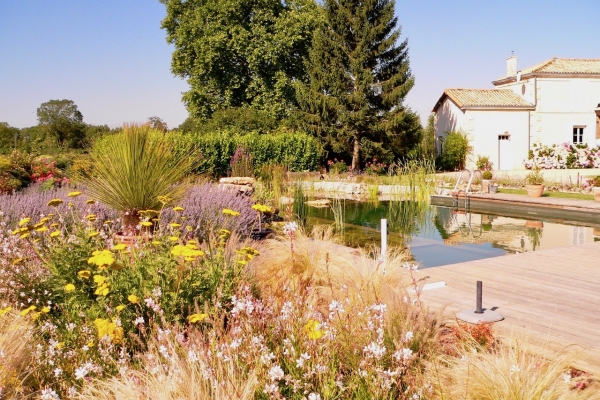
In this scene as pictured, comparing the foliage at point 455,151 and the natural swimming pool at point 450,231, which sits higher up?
the foliage at point 455,151

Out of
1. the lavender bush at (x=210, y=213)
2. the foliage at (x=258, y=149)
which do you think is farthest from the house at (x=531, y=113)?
the lavender bush at (x=210, y=213)

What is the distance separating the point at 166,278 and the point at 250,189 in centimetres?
748

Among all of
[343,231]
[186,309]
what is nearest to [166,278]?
[186,309]

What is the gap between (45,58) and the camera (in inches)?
706

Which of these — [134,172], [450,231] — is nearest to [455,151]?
[450,231]

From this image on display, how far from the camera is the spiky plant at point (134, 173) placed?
5.59 m

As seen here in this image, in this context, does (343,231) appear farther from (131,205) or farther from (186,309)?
(186,309)

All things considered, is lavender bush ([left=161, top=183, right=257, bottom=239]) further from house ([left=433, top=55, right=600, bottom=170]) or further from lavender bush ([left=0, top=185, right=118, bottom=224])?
house ([left=433, top=55, right=600, bottom=170])

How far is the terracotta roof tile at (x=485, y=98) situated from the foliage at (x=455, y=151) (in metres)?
1.47

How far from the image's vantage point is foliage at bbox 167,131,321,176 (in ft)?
64.3

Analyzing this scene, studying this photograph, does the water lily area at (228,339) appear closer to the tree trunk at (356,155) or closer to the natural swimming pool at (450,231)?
the natural swimming pool at (450,231)

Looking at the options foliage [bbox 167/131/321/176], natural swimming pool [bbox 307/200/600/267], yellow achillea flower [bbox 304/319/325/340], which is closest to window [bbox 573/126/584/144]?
foliage [bbox 167/131/321/176]

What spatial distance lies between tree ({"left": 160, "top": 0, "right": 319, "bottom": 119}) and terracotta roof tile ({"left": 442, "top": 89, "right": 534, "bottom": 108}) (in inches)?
305

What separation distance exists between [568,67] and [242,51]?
15864 mm
